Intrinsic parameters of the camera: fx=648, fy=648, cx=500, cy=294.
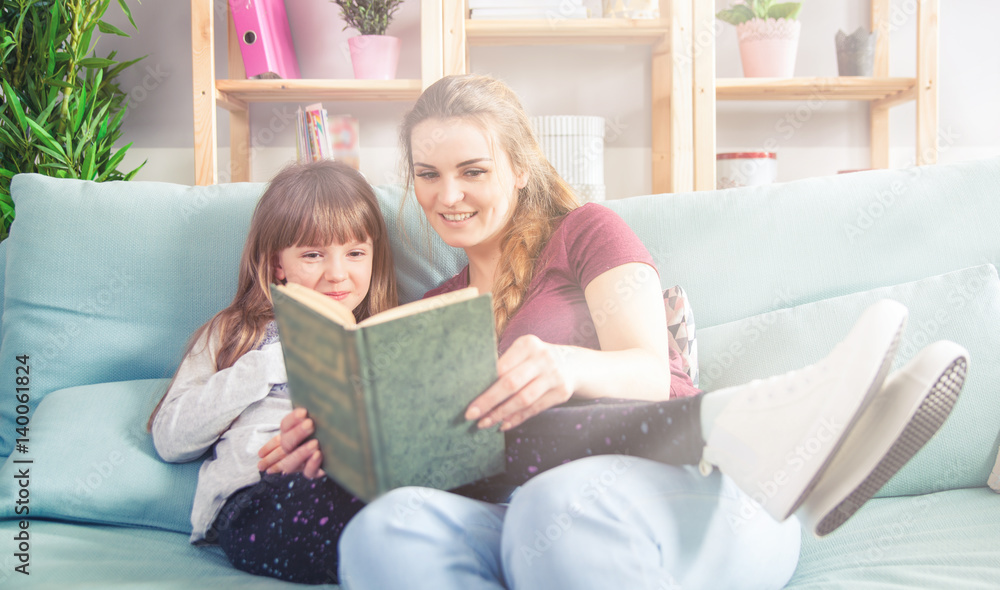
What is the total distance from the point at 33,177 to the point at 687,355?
3.60 feet

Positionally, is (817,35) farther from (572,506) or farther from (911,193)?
(572,506)

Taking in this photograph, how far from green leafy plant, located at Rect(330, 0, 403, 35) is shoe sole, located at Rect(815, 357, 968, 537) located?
5.09ft

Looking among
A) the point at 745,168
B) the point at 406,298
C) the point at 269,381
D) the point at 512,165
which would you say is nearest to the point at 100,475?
the point at 269,381

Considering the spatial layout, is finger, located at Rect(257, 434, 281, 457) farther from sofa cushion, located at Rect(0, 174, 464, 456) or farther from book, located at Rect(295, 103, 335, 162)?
book, located at Rect(295, 103, 335, 162)

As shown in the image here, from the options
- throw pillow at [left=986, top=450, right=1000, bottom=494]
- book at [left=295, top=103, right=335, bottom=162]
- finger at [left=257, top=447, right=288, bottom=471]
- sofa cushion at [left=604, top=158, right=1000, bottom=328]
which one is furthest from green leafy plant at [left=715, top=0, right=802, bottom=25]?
finger at [left=257, top=447, right=288, bottom=471]

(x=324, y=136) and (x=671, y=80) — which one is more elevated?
(x=671, y=80)

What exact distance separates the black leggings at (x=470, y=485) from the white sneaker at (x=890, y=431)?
4.5 inches

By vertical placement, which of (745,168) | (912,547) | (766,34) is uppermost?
(766,34)

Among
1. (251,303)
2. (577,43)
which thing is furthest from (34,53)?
(577,43)

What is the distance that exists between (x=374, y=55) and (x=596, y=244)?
1.09m

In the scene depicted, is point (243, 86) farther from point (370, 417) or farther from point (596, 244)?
point (370, 417)

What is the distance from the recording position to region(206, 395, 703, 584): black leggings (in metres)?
0.58

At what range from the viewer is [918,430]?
20.4 inches

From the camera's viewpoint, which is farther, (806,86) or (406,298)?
(806,86)
